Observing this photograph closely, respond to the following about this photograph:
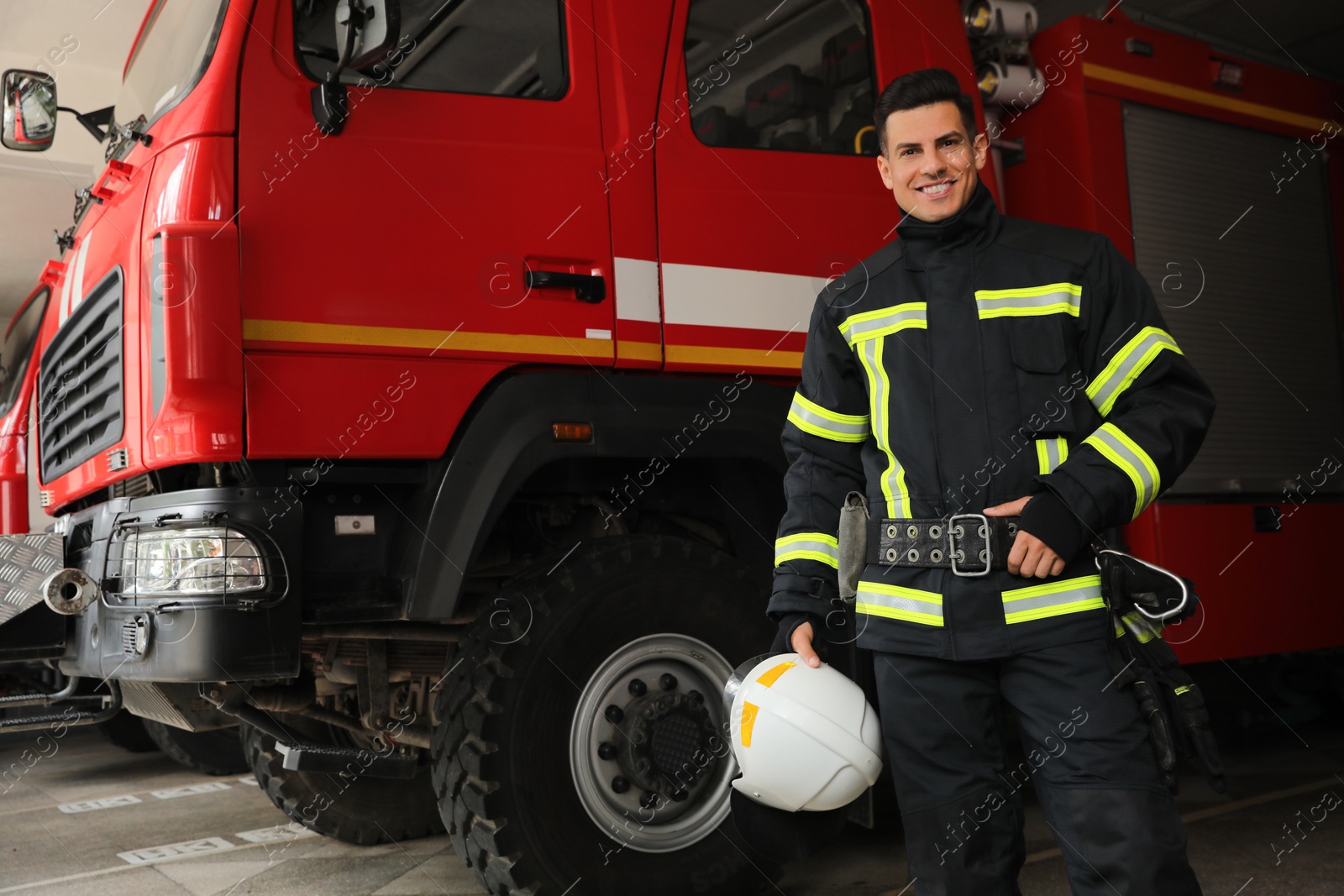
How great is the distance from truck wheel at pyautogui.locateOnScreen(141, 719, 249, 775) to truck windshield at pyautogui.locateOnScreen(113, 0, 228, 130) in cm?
324

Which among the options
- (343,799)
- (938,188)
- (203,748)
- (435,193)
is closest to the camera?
(938,188)

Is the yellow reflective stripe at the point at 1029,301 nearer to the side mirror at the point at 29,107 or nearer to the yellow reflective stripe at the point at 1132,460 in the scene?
the yellow reflective stripe at the point at 1132,460

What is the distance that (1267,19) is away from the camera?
245 inches

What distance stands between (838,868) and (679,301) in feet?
5.96

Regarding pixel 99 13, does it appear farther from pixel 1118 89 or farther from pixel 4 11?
pixel 1118 89

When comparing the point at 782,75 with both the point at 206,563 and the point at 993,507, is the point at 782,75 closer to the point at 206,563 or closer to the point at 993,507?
the point at 993,507

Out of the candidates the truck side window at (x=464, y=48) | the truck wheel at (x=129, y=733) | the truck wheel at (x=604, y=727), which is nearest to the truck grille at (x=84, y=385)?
the truck side window at (x=464, y=48)

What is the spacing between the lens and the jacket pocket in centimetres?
196

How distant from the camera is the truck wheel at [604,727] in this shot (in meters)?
2.73

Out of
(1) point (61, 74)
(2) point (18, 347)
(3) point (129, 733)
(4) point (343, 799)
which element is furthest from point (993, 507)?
(1) point (61, 74)

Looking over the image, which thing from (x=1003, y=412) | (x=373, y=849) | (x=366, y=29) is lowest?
(x=373, y=849)

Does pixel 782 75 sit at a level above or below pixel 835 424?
above

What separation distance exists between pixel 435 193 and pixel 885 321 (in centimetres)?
122

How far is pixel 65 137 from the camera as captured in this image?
28.2ft
